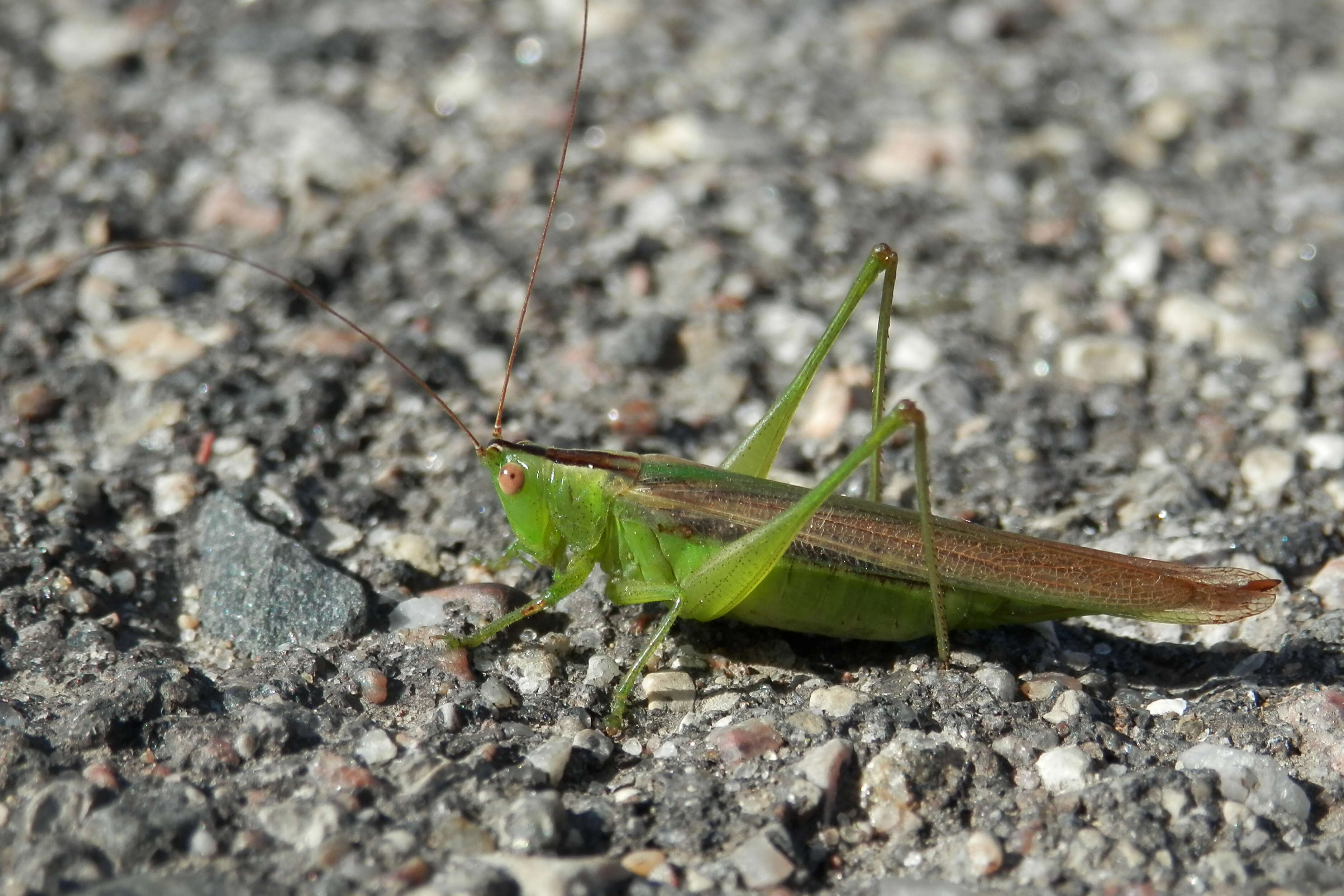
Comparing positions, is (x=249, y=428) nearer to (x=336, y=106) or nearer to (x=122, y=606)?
(x=122, y=606)

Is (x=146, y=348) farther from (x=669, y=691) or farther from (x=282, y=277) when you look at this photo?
(x=669, y=691)

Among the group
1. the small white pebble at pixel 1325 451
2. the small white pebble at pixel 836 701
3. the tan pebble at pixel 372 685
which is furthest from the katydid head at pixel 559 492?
the small white pebble at pixel 1325 451

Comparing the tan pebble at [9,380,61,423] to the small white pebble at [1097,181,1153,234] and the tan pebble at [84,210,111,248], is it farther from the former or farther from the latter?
the small white pebble at [1097,181,1153,234]

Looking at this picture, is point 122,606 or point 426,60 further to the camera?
point 426,60

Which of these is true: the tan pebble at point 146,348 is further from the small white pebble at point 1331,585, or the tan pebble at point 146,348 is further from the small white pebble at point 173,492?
the small white pebble at point 1331,585

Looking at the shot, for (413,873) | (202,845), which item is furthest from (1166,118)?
(202,845)

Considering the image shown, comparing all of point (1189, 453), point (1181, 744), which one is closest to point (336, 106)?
point (1189, 453)
